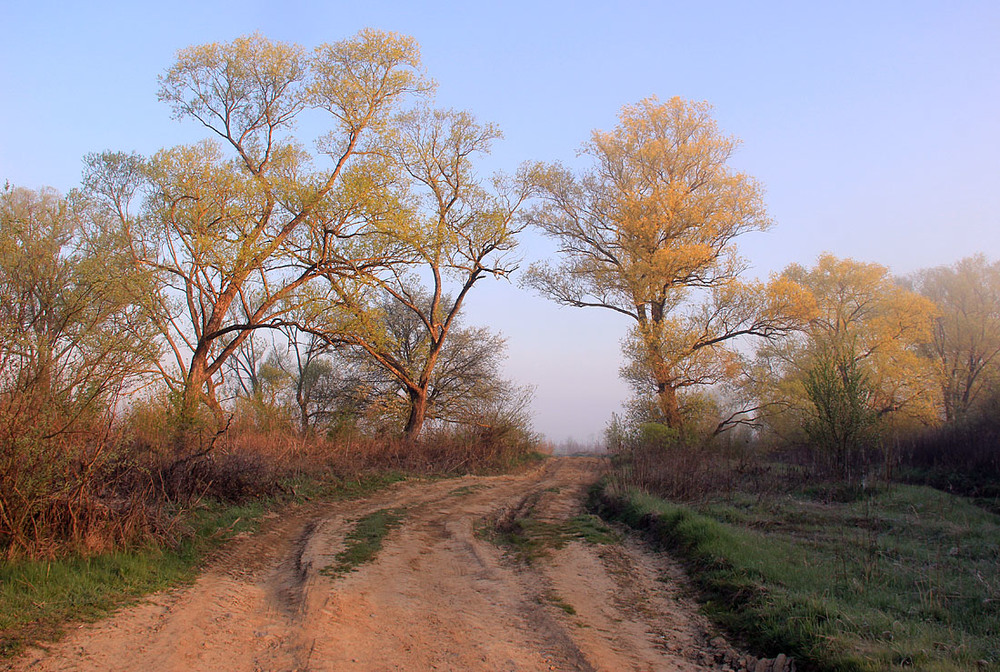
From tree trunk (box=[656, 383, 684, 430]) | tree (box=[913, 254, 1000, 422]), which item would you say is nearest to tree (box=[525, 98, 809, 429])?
tree trunk (box=[656, 383, 684, 430])

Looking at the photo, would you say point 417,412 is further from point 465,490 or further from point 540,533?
point 540,533

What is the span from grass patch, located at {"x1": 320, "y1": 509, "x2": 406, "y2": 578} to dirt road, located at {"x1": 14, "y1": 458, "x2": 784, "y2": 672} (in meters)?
0.14

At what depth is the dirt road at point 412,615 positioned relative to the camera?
4457mm

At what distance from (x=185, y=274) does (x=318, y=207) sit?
5.03 metres

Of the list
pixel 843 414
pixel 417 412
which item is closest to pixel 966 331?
pixel 843 414

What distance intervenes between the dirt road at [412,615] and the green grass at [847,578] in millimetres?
484

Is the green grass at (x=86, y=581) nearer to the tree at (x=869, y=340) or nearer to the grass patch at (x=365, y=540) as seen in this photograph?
the grass patch at (x=365, y=540)

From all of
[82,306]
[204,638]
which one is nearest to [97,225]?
[82,306]

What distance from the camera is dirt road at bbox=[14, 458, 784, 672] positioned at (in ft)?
14.6

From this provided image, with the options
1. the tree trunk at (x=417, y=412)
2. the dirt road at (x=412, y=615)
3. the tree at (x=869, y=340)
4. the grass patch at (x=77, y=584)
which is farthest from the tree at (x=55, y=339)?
the tree at (x=869, y=340)

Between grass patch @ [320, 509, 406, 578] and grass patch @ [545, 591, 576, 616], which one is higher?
grass patch @ [320, 509, 406, 578]

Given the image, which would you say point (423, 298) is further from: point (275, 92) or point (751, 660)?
point (751, 660)

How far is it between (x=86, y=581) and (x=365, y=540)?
3460 millimetres

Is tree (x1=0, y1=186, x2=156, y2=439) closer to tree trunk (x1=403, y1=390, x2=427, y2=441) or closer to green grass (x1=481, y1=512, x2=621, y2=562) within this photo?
green grass (x1=481, y1=512, x2=621, y2=562)
